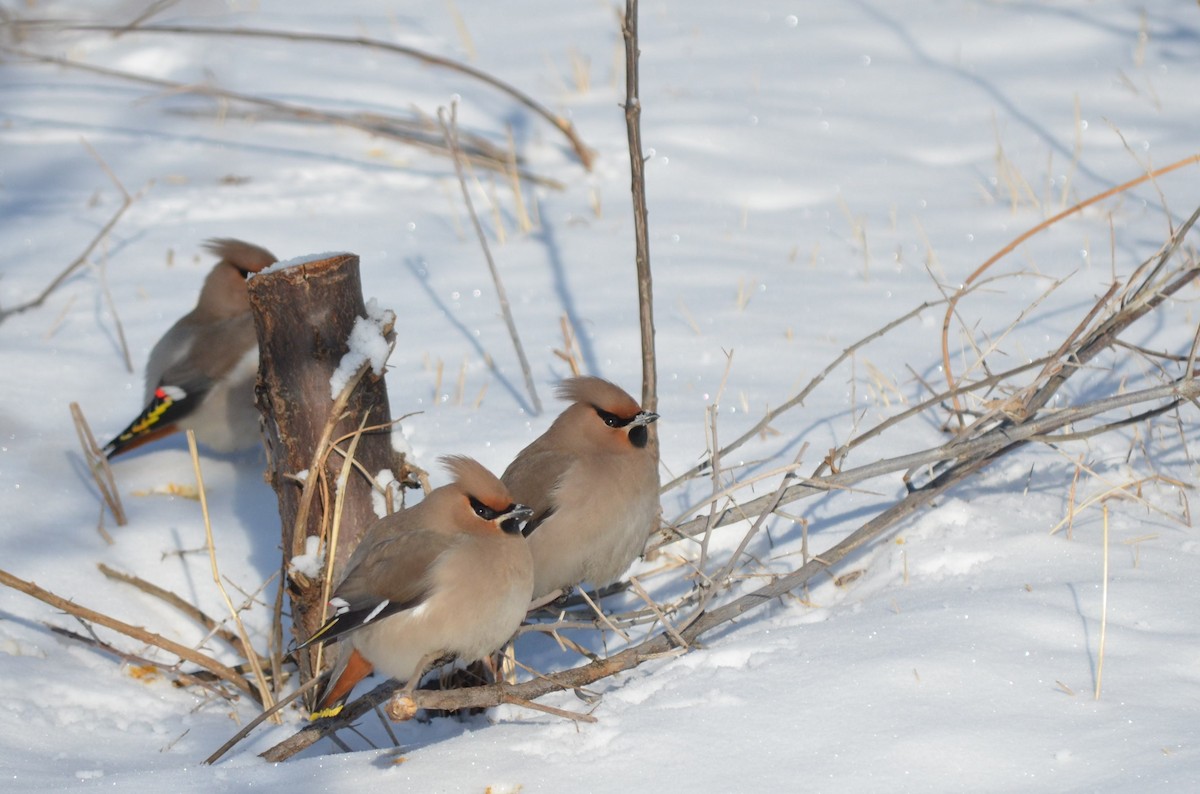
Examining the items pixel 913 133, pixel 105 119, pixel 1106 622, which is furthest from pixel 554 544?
Answer: pixel 105 119

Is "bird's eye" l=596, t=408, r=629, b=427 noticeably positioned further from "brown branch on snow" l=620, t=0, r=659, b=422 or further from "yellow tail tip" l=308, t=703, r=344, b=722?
"yellow tail tip" l=308, t=703, r=344, b=722

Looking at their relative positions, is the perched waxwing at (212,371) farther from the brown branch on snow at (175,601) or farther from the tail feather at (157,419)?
the brown branch on snow at (175,601)

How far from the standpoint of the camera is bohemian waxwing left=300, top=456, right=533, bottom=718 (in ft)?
9.73

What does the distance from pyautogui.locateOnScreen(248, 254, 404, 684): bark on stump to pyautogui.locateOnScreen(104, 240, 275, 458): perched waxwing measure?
1.01 meters

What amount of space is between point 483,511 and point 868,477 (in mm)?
1017

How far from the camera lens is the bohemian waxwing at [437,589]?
2.96 m

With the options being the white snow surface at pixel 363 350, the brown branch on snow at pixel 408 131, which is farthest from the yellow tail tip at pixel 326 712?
the brown branch on snow at pixel 408 131

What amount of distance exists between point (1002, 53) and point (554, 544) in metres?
5.97

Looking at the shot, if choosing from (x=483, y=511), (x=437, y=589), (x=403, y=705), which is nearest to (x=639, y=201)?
(x=483, y=511)

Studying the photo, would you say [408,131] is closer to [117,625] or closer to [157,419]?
[157,419]

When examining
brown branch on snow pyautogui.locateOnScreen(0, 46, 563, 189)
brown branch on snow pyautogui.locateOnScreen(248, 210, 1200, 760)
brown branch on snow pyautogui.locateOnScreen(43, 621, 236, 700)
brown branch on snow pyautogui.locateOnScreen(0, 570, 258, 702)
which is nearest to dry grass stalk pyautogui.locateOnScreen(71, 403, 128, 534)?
brown branch on snow pyautogui.locateOnScreen(43, 621, 236, 700)

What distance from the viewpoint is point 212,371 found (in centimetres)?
456

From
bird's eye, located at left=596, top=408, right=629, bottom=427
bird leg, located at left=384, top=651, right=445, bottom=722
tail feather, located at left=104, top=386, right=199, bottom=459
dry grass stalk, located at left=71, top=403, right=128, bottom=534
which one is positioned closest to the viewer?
bird leg, located at left=384, top=651, right=445, bottom=722

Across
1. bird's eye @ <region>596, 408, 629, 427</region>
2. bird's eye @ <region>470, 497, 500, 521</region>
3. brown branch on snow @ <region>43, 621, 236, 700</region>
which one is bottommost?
brown branch on snow @ <region>43, 621, 236, 700</region>
